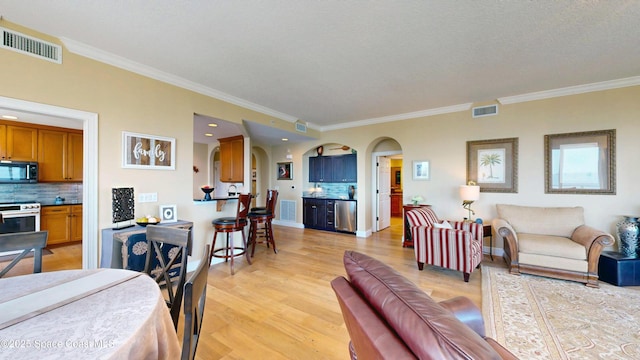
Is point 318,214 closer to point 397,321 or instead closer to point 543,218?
point 543,218

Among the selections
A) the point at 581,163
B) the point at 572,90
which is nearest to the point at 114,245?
the point at 581,163

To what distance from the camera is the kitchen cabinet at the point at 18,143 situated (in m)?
4.12

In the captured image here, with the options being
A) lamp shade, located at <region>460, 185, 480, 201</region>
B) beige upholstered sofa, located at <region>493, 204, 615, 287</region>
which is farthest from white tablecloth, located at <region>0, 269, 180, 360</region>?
lamp shade, located at <region>460, 185, 480, 201</region>

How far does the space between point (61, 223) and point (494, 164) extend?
26.5 ft

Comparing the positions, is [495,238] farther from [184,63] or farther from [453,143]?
[184,63]

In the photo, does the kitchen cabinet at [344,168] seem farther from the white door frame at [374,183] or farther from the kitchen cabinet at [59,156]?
the kitchen cabinet at [59,156]

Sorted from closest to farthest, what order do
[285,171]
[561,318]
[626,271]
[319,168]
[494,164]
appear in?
[561,318]
[626,271]
[494,164]
[319,168]
[285,171]

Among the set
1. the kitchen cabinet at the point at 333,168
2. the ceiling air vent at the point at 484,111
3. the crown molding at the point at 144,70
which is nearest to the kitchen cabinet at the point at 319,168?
the kitchen cabinet at the point at 333,168

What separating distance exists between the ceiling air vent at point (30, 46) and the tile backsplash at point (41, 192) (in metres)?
3.65

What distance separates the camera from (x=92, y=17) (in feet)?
6.79

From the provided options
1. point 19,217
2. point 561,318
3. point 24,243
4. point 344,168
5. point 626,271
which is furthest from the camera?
point 344,168

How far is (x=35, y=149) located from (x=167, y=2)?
4.79 metres

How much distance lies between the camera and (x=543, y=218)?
11.7 feet

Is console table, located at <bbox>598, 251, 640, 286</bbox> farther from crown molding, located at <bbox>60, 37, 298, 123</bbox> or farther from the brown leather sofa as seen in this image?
crown molding, located at <bbox>60, 37, 298, 123</bbox>
